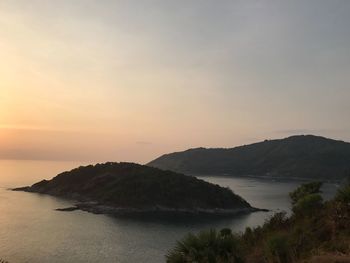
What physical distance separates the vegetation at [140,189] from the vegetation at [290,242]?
11277 cm

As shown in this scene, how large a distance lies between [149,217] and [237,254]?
361 ft

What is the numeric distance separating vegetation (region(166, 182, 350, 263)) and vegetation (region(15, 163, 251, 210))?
112768 millimetres

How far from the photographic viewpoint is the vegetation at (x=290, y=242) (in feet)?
54.4

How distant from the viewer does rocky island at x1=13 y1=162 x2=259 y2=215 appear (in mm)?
142500

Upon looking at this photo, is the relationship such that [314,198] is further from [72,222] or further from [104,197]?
[104,197]

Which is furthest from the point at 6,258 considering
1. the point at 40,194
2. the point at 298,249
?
the point at 40,194

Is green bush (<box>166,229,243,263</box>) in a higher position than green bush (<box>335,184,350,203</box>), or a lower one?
lower

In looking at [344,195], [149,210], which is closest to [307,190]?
[344,195]

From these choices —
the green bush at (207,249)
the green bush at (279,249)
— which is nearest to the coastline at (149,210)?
the green bush at (279,249)

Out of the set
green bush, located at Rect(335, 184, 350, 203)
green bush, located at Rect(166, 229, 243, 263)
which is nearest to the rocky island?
green bush, located at Rect(335, 184, 350, 203)

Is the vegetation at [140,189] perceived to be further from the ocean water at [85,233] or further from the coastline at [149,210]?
the ocean water at [85,233]

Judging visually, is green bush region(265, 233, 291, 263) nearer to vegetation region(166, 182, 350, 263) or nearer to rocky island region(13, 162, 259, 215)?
vegetation region(166, 182, 350, 263)

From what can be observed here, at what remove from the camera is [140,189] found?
154 metres

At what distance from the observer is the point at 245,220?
125062 millimetres
